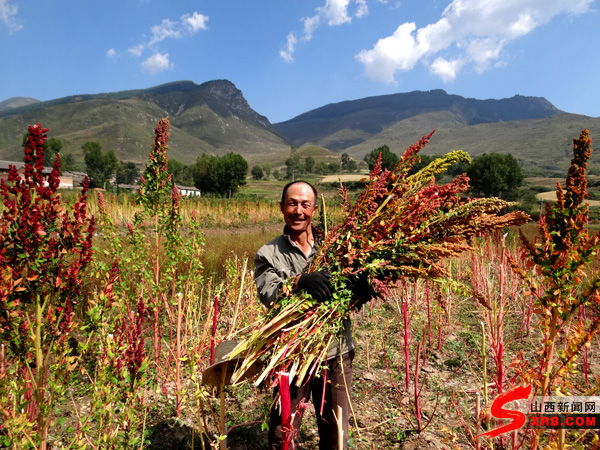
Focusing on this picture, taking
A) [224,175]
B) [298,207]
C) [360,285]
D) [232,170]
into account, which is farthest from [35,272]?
[224,175]

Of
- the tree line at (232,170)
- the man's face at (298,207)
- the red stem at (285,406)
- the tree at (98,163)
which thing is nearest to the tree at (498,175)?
the tree line at (232,170)

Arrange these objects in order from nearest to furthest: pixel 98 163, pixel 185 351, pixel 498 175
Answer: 1. pixel 185 351
2. pixel 498 175
3. pixel 98 163

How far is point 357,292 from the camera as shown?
1761mm

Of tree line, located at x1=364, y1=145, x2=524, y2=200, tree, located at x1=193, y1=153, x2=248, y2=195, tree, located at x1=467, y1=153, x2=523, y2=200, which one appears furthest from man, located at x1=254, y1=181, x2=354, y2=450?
tree, located at x1=193, y1=153, x2=248, y2=195

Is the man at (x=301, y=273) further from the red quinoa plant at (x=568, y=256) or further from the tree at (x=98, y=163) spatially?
the tree at (x=98, y=163)

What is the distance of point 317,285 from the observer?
1580mm

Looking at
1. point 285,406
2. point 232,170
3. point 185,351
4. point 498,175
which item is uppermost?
point 232,170

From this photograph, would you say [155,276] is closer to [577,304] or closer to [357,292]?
[357,292]

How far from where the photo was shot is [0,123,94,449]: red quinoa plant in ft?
4.61

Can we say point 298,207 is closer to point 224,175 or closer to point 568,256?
point 568,256

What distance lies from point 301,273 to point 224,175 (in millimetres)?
62132

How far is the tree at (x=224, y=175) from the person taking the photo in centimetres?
6156

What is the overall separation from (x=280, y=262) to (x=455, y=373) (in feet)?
9.45

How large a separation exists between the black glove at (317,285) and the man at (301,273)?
0.25 meters
